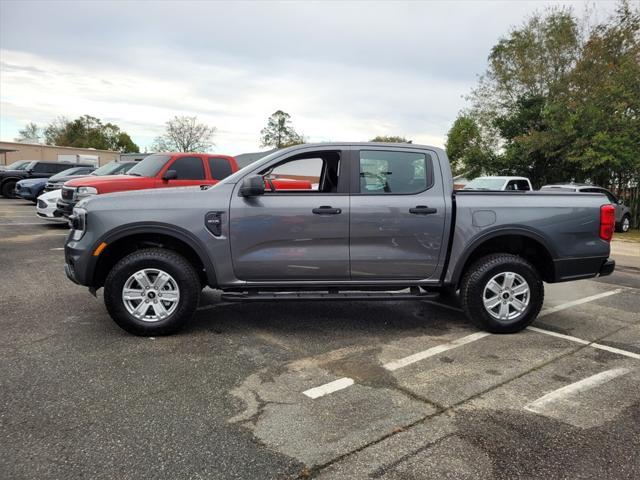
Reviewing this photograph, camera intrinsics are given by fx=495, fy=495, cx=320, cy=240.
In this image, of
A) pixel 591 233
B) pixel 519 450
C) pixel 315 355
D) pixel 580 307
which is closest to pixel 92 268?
pixel 315 355

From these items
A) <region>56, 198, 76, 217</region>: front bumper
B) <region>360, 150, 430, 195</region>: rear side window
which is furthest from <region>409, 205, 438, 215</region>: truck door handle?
<region>56, 198, 76, 217</region>: front bumper

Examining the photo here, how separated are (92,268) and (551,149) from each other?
22.5m

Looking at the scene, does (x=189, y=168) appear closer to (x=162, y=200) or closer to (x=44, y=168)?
(x=162, y=200)

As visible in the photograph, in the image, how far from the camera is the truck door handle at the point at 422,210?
4730 mm

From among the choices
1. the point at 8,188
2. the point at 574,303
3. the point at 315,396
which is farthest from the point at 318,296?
the point at 8,188

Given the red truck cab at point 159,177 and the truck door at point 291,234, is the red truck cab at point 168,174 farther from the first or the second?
the truck door at point 291,234

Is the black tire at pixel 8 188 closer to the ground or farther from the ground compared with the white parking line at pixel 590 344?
farther from the ground

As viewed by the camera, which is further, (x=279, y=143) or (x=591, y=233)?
(x=279, y=143)

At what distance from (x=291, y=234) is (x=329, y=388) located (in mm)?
1552

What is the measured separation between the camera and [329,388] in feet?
11.9

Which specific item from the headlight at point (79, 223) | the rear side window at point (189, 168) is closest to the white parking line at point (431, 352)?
the headlight at point (79, 223)

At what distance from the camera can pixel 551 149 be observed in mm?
22625

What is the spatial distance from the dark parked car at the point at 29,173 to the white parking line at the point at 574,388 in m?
24.0

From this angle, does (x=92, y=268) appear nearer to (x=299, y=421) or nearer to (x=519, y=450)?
(x=299, y=421)
